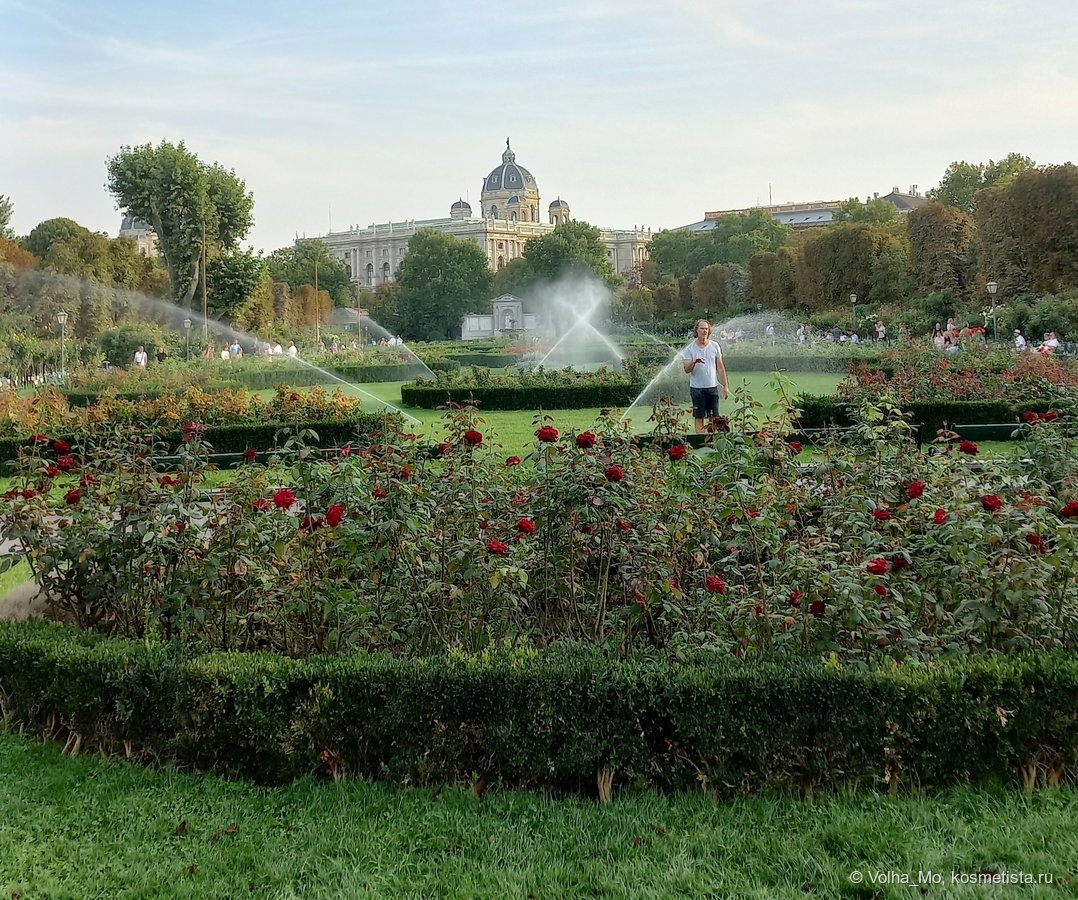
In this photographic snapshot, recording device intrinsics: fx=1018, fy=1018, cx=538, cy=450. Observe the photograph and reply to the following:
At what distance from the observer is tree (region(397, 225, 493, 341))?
2618 inches

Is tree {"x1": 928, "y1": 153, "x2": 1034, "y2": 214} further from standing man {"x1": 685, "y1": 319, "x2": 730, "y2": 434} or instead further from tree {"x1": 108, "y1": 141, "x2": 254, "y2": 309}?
standing man {"x1": 685, "y1": 319, "x2": 730, "y2": 434}

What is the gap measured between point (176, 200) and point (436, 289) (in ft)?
92.7

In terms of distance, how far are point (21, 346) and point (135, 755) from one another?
29.0 metres

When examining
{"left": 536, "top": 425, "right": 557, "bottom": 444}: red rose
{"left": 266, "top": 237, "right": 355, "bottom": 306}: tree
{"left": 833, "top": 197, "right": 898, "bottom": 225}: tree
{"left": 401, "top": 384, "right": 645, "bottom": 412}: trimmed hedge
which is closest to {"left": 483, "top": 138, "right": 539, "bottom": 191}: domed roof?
{"left": 266, "top": 237, "right": 355, "bottom": 306}: tree

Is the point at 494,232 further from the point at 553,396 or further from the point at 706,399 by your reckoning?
the point at 706,399

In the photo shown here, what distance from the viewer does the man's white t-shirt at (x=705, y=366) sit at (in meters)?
9.77

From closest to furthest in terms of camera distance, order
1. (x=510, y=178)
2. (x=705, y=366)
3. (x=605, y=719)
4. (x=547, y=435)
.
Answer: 1. (x=605, y=719)
2. (x=547, y=435)
3. (x=705, y=366)
4. (x=510, y=178)

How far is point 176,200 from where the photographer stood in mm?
38938

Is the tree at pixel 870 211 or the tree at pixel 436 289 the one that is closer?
the tree at pixel 870 211

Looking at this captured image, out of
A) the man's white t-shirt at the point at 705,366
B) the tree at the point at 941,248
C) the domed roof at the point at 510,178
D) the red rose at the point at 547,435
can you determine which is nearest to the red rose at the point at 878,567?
the red rose at the point at 547,435

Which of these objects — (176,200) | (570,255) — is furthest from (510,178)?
(176,200)

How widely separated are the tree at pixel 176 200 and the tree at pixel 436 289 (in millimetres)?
26209

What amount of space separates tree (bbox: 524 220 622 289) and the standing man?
2274 inches

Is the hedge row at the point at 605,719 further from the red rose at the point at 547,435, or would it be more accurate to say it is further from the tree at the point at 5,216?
the tree at the point at 5,216
